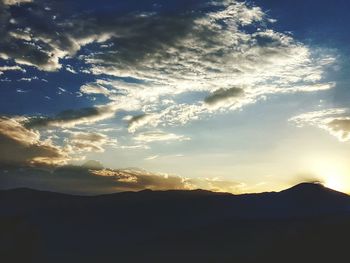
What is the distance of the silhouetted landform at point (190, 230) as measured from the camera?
2346 inches

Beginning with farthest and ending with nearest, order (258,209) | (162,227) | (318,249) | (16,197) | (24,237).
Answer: (16,197)
(258,209)
(162,227)
(24,237)
(318,249)

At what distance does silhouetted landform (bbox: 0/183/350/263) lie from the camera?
59.6 m

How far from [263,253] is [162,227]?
38523 mm

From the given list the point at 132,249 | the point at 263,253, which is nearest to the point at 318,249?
the point at 263,253

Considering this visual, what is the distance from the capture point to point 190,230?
3248 inches

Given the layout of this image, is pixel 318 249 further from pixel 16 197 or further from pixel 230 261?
pixel 16 197

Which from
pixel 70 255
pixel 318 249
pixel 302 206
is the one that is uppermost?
pixel 302 206

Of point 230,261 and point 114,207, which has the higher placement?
point 114,207

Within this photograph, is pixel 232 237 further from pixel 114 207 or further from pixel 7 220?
pixel 7 220

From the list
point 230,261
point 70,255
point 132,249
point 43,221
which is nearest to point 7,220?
point 43,221

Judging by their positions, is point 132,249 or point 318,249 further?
point 132,249

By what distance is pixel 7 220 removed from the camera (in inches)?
4050

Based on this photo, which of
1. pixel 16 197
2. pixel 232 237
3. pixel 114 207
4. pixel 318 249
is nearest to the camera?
pixel 318 249

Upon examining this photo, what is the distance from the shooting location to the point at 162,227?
93.9 m
